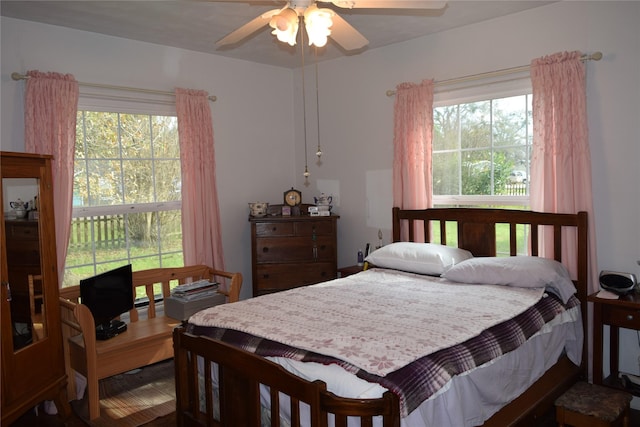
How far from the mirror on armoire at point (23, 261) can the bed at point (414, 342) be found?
0.86 metres

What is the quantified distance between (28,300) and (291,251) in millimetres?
2121

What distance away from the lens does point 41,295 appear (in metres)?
2.70

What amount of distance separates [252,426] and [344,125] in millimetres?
3106

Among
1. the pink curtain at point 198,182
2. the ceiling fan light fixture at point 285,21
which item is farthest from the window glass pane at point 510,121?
the pink curtain at point 198,182

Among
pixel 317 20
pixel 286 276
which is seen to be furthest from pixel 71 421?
pixel 317 20

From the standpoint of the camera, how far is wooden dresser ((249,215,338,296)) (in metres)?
4.24

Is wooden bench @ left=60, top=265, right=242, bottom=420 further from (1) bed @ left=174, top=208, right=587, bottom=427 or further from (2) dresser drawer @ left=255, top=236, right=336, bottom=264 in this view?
(1) bed @ left=174, top=208, right=587, bottom=427

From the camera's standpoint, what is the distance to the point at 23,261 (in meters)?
2.59

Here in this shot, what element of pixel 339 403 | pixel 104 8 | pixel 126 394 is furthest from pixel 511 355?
pixel 104 8

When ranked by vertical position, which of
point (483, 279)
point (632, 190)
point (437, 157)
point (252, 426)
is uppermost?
point (437, 157)

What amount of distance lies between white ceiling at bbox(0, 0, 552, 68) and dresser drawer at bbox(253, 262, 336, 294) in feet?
6.25

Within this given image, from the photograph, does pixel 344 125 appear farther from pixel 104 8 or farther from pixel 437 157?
pixel 104 8

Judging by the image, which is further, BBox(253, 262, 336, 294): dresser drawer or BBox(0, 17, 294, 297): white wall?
BBox(253, 262, 336, 294): dresser drawer

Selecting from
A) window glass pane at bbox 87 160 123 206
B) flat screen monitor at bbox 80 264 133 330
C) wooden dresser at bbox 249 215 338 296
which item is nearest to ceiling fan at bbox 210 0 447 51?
flat screen monitor at bbox 80 264 133 330
